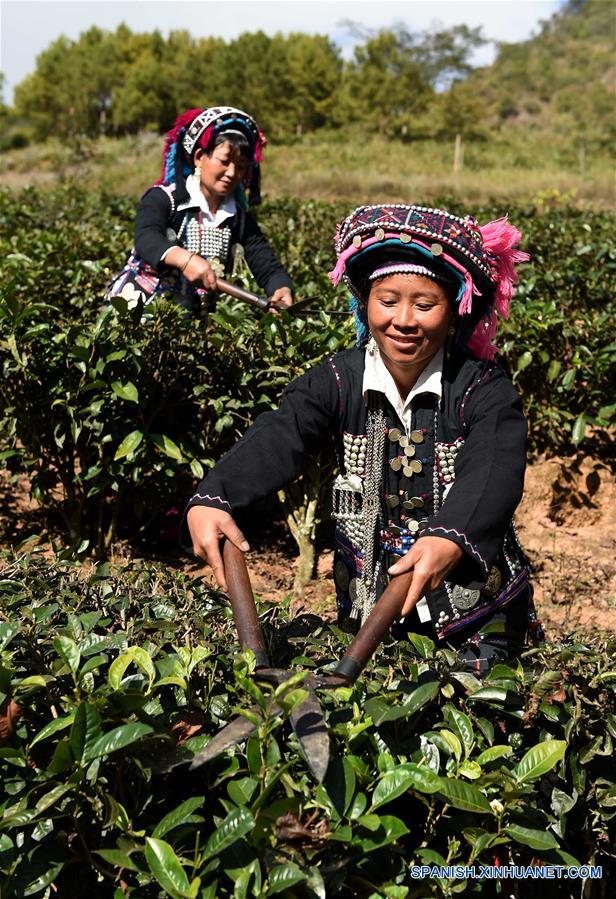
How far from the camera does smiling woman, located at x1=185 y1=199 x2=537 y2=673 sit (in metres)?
1.88

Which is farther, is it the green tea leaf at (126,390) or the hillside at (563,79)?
the hillside at (563,79)

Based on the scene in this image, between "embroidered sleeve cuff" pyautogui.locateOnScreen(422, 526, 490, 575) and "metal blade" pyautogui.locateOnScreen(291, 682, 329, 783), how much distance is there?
457 mm

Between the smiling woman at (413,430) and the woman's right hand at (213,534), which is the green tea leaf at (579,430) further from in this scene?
the woman's right hand at (213,534)

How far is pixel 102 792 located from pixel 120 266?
449cm

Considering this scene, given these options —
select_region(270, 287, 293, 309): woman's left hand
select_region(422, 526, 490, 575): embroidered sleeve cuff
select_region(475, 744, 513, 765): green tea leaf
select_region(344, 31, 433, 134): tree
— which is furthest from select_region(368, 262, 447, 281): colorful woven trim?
select_region(344, 31, 433, 134): tree

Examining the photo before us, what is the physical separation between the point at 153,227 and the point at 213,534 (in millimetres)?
2467

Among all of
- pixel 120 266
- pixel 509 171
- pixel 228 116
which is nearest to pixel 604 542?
pixel 228 116

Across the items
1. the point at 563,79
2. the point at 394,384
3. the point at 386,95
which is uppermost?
the point at 563,79

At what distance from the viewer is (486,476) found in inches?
71.9

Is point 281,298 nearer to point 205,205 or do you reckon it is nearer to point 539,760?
point 205,205

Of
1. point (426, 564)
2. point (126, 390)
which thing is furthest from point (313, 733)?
point (126, 390)

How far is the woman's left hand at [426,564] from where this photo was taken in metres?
1.56

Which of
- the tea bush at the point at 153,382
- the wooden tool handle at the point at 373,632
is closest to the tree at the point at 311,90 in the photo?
the tea bush at the point at 153,382

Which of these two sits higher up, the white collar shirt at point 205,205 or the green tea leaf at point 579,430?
the white collar shirt at point 205,205
